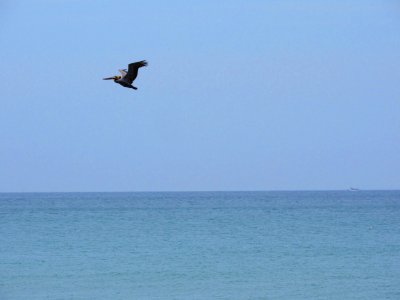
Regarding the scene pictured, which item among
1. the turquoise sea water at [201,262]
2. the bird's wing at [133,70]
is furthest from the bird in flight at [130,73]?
the turquoise sea water at [201,262]

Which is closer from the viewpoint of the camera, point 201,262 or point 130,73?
point 130,73

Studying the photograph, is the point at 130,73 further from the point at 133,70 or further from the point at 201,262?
the point at 201,262

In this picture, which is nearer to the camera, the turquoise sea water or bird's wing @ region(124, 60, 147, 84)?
bird's wing @ region(124, 60, 147, 84)

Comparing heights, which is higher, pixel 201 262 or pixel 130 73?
pixel 130 73

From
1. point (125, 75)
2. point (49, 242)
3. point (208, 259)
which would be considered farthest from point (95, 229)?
point (125, 75)

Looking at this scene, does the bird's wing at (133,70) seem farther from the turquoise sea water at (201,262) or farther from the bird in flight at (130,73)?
the turquoise sea water at (201,262)

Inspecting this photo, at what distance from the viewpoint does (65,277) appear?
32.5 m

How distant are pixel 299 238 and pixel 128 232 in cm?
1205

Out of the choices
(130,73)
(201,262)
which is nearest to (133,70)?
(130,73)

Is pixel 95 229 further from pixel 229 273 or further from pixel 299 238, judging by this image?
pixel 229 273

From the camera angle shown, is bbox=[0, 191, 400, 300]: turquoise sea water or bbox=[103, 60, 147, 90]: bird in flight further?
bbox=[0, 191, 400, 300]: turquoise sea water

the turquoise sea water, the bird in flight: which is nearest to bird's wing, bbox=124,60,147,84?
the bird in flight

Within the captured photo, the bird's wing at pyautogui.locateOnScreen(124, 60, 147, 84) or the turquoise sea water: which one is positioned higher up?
the bird's wing at pyautogui.locateOnScreen(124, 60, 147, 84)

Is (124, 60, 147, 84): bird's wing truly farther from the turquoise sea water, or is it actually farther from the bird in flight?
the turquoise sea water
